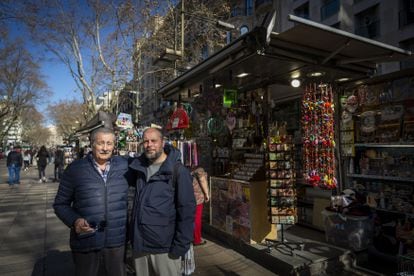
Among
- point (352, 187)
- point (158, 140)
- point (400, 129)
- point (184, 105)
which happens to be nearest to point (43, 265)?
point (158, 140)

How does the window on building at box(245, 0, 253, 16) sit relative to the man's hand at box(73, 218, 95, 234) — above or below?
above

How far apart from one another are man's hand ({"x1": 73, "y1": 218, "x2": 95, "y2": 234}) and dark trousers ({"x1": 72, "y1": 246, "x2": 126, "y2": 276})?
0.85 ft

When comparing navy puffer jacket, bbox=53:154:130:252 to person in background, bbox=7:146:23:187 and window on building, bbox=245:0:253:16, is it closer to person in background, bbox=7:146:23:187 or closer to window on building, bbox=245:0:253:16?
person in background, bbox=7:146:23:187

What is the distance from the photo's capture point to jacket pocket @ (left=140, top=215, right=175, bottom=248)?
2621 mm

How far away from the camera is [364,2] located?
57.4 ft

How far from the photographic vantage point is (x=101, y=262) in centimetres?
272

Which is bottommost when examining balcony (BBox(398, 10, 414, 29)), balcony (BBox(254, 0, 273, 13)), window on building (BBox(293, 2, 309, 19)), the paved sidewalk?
the paved sidewalk

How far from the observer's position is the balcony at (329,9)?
63.0 ft

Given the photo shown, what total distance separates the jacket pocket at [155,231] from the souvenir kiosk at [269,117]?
7.67 feet

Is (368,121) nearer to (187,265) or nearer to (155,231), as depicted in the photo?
(187,265)

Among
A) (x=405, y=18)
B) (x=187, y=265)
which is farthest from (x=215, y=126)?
(x=405, y=18)

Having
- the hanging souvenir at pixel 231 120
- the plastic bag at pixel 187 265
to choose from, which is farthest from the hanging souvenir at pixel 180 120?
the plastic bag at pixel 187 265

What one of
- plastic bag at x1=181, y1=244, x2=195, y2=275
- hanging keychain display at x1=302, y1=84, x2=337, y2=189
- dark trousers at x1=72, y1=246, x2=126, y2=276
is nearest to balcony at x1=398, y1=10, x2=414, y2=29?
hanging keychain display at x1=302, y1=84, x2=337, y2=189

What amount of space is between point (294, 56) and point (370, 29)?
54.4ft
